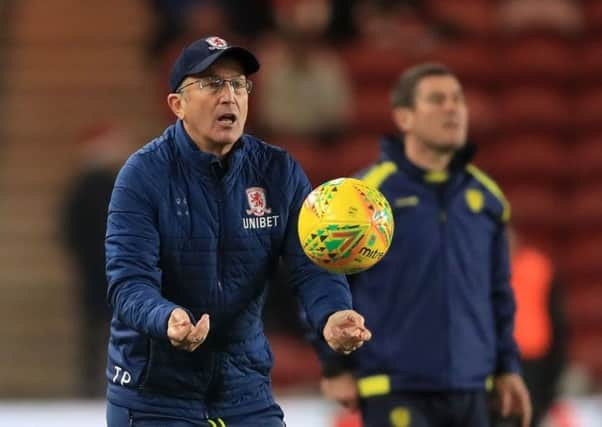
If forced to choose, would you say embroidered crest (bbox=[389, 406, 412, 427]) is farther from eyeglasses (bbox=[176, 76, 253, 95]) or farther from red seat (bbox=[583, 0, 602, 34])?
red seat (bbox=[583, 0, 602, 34])

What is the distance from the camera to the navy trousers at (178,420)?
416cm

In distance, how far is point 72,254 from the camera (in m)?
10.0

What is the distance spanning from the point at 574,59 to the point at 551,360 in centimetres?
504

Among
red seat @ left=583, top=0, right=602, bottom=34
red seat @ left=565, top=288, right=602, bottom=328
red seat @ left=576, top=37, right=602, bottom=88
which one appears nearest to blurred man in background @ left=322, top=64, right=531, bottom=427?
red seat @ left=565, top=288, right=602, bottom=328

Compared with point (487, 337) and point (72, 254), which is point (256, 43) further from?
point (487, 337)

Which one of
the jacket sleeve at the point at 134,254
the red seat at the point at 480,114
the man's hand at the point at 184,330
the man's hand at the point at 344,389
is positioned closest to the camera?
the man's hand at the point at 184,330

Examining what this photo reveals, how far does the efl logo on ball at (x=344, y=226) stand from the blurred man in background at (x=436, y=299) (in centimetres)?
137

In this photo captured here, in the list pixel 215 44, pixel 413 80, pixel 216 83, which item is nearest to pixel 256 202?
pixel 216 83

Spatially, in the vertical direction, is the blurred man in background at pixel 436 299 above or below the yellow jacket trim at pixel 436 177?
below

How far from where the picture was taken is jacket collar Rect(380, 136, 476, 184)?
5.61 m

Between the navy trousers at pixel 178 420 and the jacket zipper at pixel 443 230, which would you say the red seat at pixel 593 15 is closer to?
the jacket zipper at pixel 443 230

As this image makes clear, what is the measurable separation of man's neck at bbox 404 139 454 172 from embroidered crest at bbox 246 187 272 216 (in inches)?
59.2

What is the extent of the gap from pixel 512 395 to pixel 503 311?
330 mm

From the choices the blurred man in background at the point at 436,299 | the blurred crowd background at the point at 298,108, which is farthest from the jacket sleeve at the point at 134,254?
the blurred crowd background at the point at 298,108
